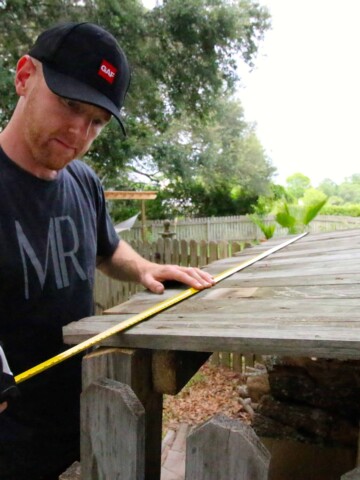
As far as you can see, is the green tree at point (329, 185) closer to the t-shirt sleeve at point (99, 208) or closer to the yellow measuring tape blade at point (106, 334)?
the t-shirt sleeve at point (99, 208)

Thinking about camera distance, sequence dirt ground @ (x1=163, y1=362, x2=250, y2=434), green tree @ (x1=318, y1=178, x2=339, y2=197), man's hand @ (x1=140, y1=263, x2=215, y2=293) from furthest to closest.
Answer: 1. green tree @ (x1=318, y1=178, x2=339, y2=197)
2. dirt ground @ (x1=163, y1=362, x2=250, y2=434)
3. man's hand @ (x1=140, y1=263, x2=215, y2=293)

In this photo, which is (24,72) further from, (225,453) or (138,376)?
(225,453)

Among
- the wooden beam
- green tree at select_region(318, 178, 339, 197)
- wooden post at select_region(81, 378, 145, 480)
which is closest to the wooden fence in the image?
the wooden beam

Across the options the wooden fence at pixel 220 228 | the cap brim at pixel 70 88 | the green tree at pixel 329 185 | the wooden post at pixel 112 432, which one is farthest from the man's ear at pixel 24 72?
the green tree at pixel 329 185

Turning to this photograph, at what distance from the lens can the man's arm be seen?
1632mm

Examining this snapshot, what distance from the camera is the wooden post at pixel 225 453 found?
2.79 ft

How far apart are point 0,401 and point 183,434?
12.4 feet

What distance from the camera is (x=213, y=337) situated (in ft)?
3.02

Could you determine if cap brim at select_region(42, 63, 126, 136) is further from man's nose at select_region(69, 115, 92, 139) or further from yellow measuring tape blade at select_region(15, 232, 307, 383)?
yellow measuring tape blade at select_region(15, 232, 307, 383)

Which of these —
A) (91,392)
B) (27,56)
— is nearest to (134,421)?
(91,392)

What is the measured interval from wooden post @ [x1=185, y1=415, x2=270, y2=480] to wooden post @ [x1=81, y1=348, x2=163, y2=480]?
227 millimetres

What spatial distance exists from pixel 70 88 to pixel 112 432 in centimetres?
102

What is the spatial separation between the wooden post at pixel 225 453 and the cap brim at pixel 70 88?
1033mm

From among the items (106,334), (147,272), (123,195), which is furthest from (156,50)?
(106,334)
